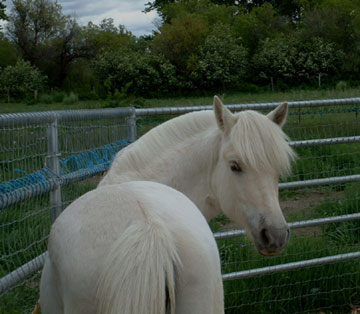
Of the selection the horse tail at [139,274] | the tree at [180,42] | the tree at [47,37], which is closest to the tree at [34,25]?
the tree at [47,37]

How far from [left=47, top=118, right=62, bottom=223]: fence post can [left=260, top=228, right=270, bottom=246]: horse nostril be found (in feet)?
4.15

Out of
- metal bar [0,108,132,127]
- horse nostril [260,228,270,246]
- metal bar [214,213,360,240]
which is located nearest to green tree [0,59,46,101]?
metal bar [0,108,132,127]

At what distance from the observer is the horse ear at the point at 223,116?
2762mm

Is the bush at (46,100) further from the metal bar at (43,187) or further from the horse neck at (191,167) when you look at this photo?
the horse neck at (191,167)

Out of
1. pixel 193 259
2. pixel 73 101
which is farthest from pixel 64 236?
pixel 73 101

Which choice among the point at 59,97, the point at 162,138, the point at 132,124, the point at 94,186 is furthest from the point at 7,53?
the point at 162,138

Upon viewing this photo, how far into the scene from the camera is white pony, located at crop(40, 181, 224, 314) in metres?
1.39

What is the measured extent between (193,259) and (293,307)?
2836 millimetres

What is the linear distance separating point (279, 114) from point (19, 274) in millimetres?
1768

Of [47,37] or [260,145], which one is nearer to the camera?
[260,145]

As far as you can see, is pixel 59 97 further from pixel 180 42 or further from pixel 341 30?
pixel 341 30

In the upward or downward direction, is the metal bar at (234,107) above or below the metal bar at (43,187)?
above

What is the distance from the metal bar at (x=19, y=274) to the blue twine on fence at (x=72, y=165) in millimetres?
456

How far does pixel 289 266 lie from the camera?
3.88 m
